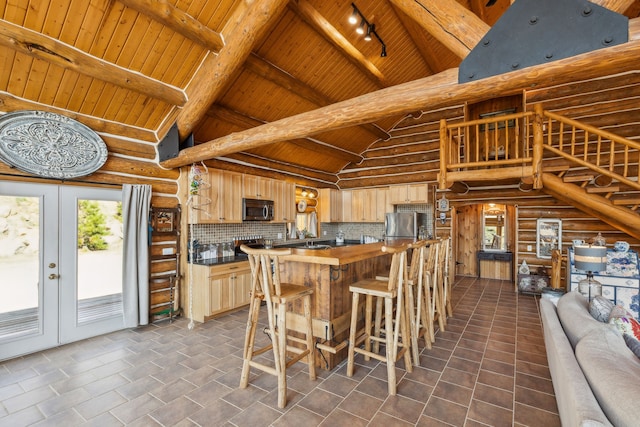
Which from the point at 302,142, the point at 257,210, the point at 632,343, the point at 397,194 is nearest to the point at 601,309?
the point at 632,343

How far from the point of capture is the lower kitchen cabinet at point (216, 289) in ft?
15.0

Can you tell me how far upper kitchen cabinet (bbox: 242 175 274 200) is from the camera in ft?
18.4

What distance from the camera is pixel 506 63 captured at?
235 cm

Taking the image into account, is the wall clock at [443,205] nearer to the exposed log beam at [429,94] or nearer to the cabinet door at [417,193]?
the cabinet door at [417,193]

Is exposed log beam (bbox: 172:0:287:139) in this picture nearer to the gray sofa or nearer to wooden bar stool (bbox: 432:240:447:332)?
wooden bar stool (bbox: 432:240:447:332)

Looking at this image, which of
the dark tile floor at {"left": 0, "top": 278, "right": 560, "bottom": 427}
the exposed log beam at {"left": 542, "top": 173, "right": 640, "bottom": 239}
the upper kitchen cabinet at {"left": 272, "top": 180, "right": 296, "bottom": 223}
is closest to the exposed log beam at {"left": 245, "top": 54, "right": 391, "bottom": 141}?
the upper kitchen cabinet at {"left": 272, "top": 180, "right": 296, "bottom": 223}

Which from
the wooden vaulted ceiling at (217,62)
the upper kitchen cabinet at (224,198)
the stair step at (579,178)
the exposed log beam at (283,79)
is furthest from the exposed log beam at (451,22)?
the upper kitchen cabinet at (224,198)

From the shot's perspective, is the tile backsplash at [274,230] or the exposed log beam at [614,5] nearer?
the exposed log beam at [614,5]

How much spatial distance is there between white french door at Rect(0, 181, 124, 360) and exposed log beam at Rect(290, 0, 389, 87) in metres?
3.72

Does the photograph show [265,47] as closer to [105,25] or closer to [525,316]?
[105,25]

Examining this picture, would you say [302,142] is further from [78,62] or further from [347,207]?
[78,62]

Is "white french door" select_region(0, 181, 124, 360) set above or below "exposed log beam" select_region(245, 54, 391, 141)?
below

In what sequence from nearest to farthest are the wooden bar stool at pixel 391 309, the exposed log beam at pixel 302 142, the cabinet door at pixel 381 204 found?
the wooden bar stool at pixel 391 309 → the exposed log beam at pixel 302 142 → the cabinet door at pixel 381 204

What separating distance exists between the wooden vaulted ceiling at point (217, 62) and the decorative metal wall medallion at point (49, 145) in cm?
18
